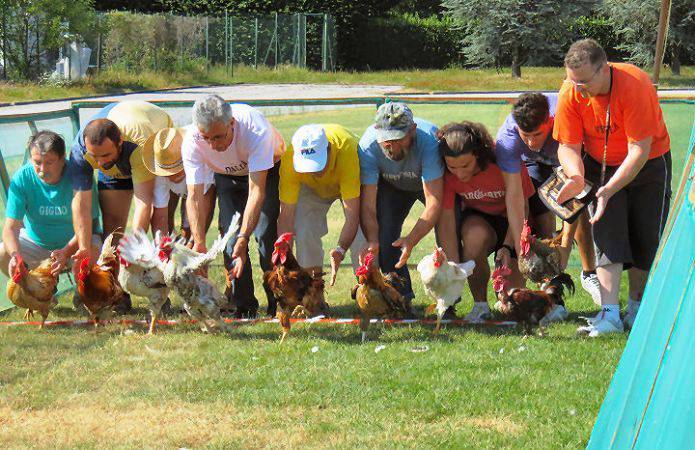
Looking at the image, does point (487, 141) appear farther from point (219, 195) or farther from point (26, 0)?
point (26, 0)

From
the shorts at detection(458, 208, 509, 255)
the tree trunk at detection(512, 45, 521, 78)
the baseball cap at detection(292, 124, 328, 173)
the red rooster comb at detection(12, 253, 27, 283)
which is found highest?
the baseball cap at detection(292, 124, 328, 173)

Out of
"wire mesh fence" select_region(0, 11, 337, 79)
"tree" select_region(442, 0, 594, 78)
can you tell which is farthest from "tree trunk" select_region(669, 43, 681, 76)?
"wire mesh fence" select_region(0, 11, 337, 79)

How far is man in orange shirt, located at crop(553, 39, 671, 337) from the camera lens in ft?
20.0

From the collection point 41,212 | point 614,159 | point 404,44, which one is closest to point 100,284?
point 41,212

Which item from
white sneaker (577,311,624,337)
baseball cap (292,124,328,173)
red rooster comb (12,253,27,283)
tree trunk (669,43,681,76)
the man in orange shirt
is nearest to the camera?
the man in orange shirt

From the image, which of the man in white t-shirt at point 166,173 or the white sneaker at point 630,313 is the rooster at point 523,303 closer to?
the white sneaker at point 630,313

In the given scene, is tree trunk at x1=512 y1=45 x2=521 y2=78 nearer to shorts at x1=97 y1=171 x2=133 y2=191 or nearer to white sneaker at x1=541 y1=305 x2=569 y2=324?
shorts at x1=97 y1=171 x2=133 y2=191

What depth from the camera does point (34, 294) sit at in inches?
277

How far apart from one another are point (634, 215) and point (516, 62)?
2964 cm

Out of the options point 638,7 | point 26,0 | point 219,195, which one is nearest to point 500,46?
point 638,7

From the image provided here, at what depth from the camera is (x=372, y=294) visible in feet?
21.5

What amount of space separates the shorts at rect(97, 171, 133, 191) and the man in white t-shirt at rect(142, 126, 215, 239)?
352mm

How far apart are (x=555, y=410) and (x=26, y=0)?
27.1 meters

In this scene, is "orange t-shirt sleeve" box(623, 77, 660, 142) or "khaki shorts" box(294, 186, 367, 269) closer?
"orange t-shirt sleeve" box(623, 77, 660, 142)
